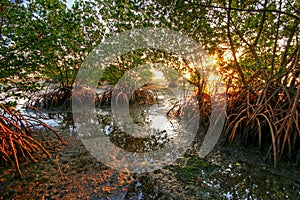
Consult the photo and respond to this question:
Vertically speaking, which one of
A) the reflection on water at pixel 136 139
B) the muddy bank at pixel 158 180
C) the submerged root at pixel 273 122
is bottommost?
the muddy bank at pixel 158 180

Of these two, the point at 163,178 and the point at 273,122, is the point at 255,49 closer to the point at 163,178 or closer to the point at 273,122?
the point at 273,122

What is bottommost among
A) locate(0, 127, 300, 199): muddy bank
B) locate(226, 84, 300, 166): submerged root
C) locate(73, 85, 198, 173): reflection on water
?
locate(0, 127, 300, 199): muddy bank

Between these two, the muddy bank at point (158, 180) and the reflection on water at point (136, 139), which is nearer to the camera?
the muddy bank at point (158, 180)

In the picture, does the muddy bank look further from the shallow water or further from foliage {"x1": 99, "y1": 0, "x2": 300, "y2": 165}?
foliage {"x1": 99, "y1": 0, "x2": 300, "y2": 165}

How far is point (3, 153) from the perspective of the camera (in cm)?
224

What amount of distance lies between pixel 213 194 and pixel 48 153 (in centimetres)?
217

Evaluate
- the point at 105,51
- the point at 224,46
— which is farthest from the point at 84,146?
the point at 105,51

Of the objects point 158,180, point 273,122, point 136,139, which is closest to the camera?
point 158,180

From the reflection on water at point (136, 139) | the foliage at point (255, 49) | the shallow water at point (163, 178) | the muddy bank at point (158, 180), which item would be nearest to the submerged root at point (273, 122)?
the foliage at point (255, 49)

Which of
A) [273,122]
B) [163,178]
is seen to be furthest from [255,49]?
[163,178]

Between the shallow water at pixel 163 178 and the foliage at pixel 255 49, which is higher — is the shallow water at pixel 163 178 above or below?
below

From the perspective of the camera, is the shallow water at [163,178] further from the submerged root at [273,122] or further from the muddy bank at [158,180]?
the submerged root at [273,122]

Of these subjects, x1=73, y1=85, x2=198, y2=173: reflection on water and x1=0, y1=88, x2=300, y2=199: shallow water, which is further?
x1=73, y1=85, x2=198, y2=173: reflection on water

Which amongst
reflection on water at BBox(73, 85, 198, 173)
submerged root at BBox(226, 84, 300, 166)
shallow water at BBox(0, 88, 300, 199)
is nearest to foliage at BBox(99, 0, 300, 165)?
submerged root at BBox(226, 84, 300, 166)
